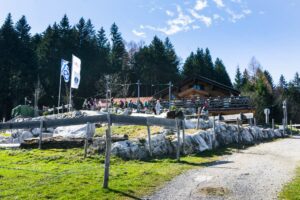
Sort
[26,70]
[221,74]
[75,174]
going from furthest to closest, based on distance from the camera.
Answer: [221,74]
[26,70]
[75,174]

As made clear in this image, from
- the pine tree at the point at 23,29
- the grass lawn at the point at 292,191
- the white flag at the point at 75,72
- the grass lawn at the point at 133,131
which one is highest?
the pine tree at the point at 23,29

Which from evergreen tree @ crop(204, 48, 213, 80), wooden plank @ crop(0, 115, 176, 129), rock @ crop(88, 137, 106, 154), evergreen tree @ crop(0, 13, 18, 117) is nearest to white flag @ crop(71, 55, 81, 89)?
wooden plank @ crop(0, 115, 176, 129)

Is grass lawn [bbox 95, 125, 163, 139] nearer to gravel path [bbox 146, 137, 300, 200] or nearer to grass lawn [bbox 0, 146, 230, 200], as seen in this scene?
grass lawn [bbox 0, 146, 230, 200]

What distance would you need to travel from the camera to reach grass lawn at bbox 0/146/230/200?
8430 mm

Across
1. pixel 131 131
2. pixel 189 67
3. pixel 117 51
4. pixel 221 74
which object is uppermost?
pixel 117 51


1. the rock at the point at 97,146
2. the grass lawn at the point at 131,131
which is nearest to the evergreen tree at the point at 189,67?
the grass lawn at the point at 131,131

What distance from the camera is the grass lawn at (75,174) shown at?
8.43 meters

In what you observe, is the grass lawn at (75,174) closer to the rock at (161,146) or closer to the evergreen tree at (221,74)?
the rock at (161,146)

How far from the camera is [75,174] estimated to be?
410 inches

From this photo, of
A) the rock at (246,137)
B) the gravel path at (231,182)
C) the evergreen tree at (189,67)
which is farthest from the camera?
the evergreen tree at (189,67)

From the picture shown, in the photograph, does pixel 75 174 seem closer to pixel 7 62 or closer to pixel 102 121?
pixel 102 121

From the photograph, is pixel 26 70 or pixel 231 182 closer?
pixel 231 182

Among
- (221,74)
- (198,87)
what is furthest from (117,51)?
(198,87)

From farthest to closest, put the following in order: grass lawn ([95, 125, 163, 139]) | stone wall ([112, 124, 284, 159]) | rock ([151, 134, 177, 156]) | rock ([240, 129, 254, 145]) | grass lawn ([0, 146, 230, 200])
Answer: rock ([240, 129, 254, 145]) < grass lawn ([95, 125, 163, 139]) < rock ([151, 134, 177, 156]) < stone wall ([112, 124, 284, 159]) < grass lawn ([0, 146, 230, 200])
